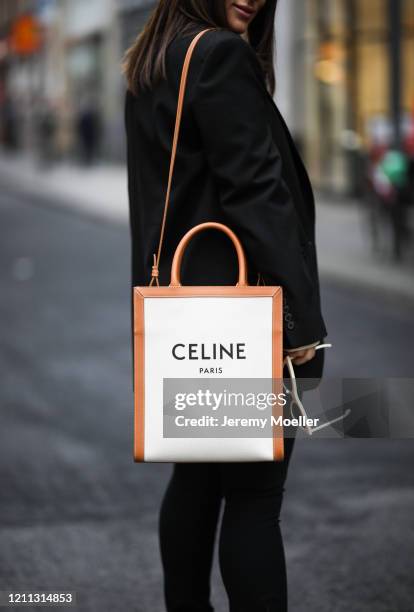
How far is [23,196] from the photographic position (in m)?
22.4

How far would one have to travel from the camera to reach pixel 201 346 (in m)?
2.17

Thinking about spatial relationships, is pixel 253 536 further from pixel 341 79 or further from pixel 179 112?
pixel 341 79

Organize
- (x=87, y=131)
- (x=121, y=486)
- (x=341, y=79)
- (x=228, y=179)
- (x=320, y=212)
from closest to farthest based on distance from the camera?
(x=228, y=179) < (x=121, y=486) < (x=320, y=212) < (x=341, y=79) < (x=87, y=131)

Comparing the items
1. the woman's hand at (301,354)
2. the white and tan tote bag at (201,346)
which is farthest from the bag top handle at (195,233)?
the woman's hand at (301,354)

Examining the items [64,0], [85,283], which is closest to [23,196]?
[85,283]

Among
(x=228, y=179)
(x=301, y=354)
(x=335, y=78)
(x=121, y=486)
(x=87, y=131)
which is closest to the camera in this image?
(x=228, y=179)

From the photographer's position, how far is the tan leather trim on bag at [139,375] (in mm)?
2195

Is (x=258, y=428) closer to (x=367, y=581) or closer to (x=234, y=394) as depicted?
(x=234, y=394)

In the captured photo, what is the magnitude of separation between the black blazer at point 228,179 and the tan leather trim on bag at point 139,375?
140 mm

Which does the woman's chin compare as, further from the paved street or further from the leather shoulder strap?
the paved street

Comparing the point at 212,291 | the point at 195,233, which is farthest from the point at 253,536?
the point at 195,233

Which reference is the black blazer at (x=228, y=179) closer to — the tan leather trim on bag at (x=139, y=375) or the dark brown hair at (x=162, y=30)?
the dark brown hair at (x=162, y=30)

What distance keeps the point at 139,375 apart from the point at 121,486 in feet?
7.12

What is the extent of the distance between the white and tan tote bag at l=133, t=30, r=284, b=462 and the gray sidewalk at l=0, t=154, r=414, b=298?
248 inches
